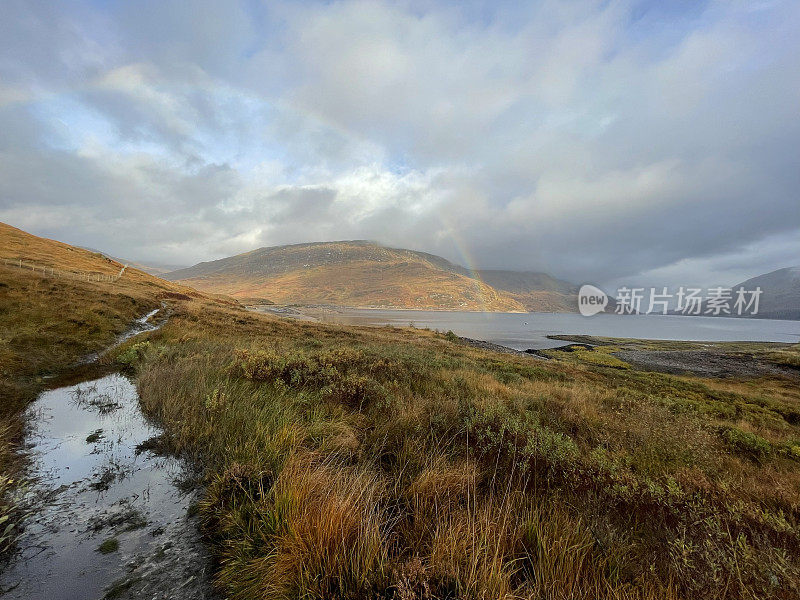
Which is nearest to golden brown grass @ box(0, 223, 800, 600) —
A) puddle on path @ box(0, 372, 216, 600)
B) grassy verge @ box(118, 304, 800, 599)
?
grassy verge @ box(118, 304, 800, 599)

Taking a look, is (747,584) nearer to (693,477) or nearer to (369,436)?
(693,477)

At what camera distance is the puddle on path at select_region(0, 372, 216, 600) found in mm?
2645

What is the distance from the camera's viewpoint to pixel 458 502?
330 centimetres

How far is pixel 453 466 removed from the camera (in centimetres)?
399

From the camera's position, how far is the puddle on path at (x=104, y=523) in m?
2.64

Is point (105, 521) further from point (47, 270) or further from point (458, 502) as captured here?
point (47, 270)

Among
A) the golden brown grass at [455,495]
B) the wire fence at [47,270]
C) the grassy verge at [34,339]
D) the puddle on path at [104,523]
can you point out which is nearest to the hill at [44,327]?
the grassy verge at [34,339]

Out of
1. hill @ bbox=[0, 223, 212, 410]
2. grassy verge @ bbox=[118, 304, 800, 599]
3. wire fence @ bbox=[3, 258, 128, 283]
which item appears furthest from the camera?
wire fence @ bbox=[3, 258, 128, 283]

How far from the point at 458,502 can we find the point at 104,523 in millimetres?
3727

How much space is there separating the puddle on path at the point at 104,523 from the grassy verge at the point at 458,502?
32cm

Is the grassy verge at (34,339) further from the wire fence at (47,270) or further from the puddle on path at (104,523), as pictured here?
the wire fence at (47,270)

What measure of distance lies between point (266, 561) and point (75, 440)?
16.6 feet

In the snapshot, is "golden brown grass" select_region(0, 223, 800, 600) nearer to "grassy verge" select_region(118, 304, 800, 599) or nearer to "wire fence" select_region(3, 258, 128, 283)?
"grassy verge" select_region(118, 304, 800, 599)

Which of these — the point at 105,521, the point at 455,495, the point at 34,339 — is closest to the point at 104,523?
the point at 105,521
